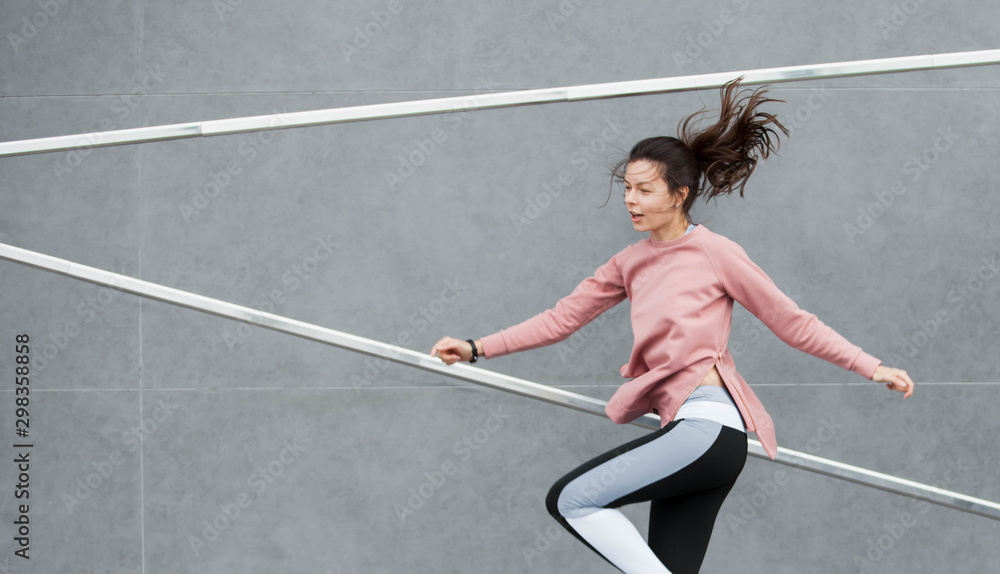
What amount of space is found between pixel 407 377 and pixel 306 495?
19.5 inches

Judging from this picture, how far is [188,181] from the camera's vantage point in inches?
88.5

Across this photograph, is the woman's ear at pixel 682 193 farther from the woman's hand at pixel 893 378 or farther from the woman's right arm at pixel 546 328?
the woman's hand at pixel 893 378

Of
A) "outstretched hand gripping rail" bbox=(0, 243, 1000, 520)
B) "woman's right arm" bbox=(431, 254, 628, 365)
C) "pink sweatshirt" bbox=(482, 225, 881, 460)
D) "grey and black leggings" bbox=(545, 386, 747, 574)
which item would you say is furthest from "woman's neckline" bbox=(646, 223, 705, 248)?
"outstretched hand gripping rail" bbox=(0, 243, 1000, 520)

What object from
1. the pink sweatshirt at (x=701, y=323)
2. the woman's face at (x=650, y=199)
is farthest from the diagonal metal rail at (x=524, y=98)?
the pink sweatshirt at (x=701, y=323)

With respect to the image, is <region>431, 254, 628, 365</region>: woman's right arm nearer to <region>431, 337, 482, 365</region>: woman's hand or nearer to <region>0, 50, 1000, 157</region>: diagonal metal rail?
<region>431, 337, 482, 365</region>: woman's hand

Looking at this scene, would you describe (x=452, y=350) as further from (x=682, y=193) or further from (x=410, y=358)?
(x=682, y=193)

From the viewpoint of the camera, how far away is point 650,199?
137 centimetres

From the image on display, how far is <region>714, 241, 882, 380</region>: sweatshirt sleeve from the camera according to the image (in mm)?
1350

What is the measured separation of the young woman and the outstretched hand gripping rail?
0.26 meters

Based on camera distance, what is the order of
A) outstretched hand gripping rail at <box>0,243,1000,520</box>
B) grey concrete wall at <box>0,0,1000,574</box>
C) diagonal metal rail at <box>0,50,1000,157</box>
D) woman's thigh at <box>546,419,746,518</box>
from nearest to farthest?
1. woman's thigh at <box>546,419,746,518</box>
2. diagonal metal rail at <box>0,50,1000,157</box>
3. outstretched hand gripping rail at <box>0,243,1000,520</box>
4. grey concrete wall at <box>0,0,1000,574</box>

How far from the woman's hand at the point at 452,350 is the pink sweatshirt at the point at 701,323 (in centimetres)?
33

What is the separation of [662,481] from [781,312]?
1.25 ft

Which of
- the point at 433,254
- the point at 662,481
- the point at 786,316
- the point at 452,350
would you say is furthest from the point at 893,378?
the point at 433,254

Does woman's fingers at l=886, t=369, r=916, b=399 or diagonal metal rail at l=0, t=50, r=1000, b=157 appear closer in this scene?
woman's fingers at l=886, t=369, r=916, b=399
